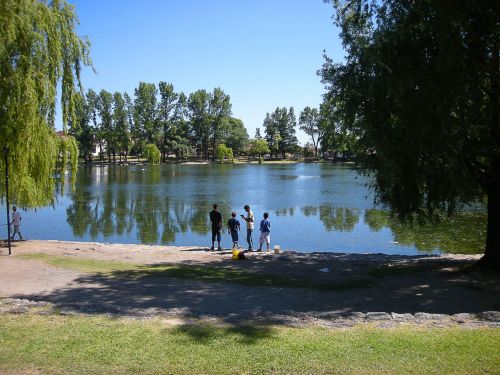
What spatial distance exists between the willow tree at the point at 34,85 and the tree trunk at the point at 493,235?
14933mm

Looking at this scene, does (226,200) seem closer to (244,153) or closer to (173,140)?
(173,140)

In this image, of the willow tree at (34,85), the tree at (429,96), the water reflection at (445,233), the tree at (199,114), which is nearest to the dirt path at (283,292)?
the tree at (429,96)

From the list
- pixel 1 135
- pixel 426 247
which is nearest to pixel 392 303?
pixel 426 247

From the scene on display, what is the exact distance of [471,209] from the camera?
1232 inches

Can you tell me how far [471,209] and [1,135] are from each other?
2868cm

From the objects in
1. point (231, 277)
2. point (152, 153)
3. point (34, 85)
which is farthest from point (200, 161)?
point (231, 277)

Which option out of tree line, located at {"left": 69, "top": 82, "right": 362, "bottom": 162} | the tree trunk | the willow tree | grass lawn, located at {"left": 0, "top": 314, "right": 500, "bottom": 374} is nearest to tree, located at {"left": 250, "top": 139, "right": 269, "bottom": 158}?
tree line, located at {"left": 69, "top": 82, "right": 362, "bottom": 162}

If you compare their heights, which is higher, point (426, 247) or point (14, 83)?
point (14, 83)

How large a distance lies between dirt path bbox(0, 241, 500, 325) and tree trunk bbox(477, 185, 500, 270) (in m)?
0.67

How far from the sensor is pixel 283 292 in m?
11.1

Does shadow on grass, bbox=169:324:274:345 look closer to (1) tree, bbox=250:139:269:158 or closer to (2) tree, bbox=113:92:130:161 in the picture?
(2) tree, bbox=113:92:130:161

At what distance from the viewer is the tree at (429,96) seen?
1162cm

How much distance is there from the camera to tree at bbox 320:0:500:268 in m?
11.6

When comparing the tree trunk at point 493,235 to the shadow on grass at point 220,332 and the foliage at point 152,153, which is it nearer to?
the shadow on grass at point 220,332
